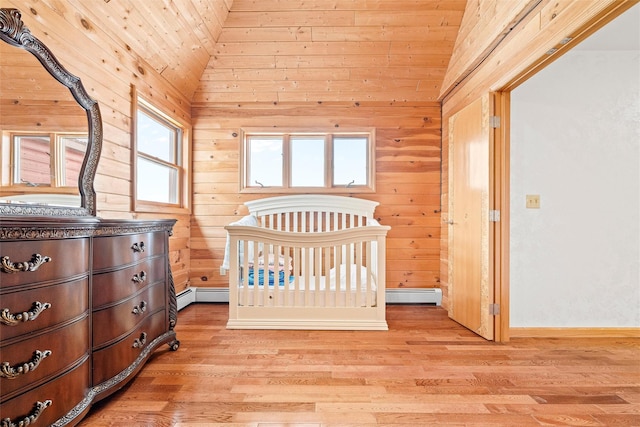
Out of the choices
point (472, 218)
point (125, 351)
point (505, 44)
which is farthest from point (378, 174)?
point (125, 351)

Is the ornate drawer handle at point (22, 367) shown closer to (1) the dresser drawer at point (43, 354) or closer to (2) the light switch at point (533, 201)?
(1) the dresser drawer at point (43, 354)

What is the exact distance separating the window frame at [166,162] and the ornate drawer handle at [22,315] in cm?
141

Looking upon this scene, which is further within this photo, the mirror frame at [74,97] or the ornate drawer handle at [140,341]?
the ornate drawer handle at [140,341]

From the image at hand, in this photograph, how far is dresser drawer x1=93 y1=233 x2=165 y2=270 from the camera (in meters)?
1.46

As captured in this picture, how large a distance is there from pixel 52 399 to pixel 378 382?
1.43 meters

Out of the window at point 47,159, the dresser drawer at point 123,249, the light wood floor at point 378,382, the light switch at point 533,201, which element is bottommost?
the light wood floor at point 378,382

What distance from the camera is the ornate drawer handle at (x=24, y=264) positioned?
1.03 metres

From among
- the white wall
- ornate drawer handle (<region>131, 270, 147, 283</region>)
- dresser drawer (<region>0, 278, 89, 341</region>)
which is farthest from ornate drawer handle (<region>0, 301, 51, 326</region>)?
the white wall

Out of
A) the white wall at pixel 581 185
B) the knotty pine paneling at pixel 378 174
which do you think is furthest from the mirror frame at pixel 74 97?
the white wall at pixel 581 185

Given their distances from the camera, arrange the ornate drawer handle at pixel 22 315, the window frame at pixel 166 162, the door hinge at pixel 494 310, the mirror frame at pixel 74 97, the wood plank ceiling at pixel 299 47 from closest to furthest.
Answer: the ornate drawer handle at pixel 22 315 → the mirror frame at pixel 74 97 → the door hinge at pixel 494 310 → the window frame at pixel 166 162 → the wood plank ceiling at pixel 299 47

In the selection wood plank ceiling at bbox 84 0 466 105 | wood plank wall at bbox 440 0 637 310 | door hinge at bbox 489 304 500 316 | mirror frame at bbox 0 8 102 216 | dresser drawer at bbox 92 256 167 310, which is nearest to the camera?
mirror frame at bbox 0 8 102 216

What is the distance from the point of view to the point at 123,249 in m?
1.62

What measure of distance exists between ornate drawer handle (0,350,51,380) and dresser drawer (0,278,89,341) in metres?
0.09

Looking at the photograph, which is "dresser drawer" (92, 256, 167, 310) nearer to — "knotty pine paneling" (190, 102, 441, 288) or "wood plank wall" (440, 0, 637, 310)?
"knotty pine paneling" (190, 102, 441, 288)
